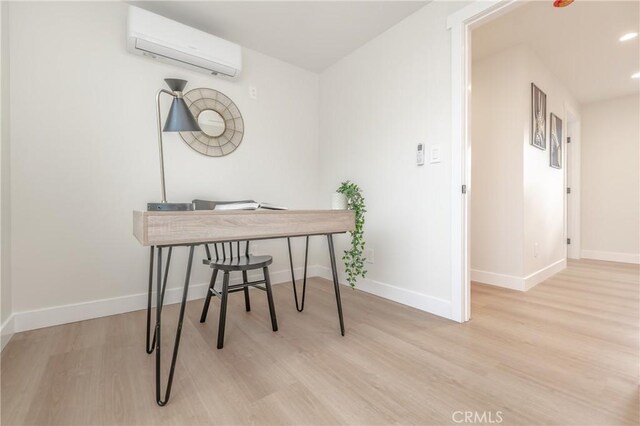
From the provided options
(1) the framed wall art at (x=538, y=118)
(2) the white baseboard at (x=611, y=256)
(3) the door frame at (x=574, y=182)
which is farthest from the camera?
(3) the door frame at (x=574, y=182)

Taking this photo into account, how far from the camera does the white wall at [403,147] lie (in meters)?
2.06

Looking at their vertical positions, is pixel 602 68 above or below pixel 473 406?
above

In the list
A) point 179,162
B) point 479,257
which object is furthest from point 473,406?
point 179,162

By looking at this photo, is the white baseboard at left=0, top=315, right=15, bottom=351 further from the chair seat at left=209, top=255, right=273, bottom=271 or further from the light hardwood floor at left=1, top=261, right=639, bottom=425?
the chair seat at left=209, top=255, right=273, bottom=271

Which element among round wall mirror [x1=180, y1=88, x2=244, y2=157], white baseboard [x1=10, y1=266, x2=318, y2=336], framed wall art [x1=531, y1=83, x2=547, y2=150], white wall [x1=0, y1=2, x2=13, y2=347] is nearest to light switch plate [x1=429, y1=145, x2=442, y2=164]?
framed wall art [x1=531, y1=83, x2=547, y2=150]

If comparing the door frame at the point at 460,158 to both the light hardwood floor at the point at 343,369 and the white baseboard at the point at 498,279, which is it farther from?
the white baseboard at the point at 498,279

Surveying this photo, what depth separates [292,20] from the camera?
230 centimetres

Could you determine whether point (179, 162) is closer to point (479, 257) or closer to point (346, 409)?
point (346, 409)

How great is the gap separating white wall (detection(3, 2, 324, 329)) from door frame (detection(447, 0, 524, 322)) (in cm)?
192

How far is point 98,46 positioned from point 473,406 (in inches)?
120

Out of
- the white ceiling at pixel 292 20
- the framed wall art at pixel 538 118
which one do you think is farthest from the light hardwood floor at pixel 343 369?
the white ceiling at pixel 292 20

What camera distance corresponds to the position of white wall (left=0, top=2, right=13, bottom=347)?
5.31ft

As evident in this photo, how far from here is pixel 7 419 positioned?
104cm

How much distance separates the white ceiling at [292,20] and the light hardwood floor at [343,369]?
2283 mm
